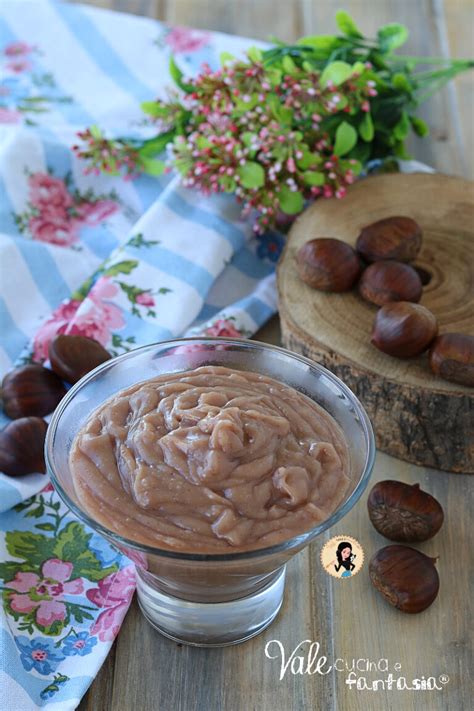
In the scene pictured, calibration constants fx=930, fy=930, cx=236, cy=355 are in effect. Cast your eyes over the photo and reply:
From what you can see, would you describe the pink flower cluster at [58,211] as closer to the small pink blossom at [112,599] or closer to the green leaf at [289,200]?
the green leaf at [289,200]

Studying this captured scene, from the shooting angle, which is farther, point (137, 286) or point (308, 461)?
point (137, 286)

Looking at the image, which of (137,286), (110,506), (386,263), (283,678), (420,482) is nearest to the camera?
(110,506)

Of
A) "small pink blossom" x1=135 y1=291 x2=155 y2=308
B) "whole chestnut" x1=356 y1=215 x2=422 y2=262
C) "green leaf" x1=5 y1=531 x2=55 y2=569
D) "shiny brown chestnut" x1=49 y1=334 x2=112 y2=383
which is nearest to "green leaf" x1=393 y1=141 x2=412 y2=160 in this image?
"whole chestnut" x1=356 y1=215 x2=422 y2=262

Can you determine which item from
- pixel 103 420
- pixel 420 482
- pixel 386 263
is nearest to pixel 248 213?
pixel 386 263

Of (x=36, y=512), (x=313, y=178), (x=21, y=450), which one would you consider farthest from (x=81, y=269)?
(x=36, y=512)

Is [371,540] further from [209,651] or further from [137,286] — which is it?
[137,286]

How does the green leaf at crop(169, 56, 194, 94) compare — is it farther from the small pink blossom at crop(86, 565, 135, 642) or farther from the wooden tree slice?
the small pink blossom at crop(86, 565, 135, 642)
